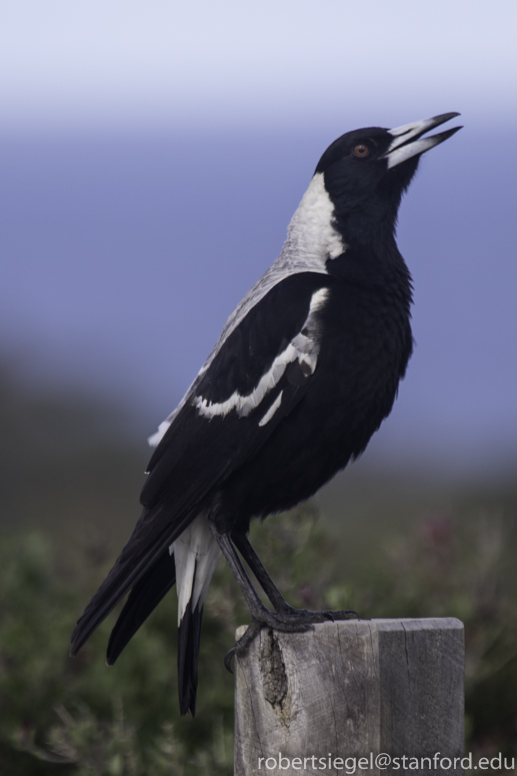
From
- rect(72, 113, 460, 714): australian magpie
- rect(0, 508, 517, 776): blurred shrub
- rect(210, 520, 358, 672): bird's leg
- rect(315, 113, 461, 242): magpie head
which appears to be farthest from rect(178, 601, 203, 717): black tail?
rect(315, 113, 461, 242): magpie head

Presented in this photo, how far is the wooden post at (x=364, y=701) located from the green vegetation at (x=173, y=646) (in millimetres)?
739

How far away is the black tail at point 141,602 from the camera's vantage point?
91.3 inches

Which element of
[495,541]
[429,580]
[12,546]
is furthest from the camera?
[12,546]

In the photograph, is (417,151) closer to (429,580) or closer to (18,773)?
(429,580)

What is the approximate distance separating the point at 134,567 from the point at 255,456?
413mm

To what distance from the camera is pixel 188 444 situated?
91.2 inches

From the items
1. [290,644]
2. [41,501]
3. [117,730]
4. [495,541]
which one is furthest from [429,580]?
[41,501]

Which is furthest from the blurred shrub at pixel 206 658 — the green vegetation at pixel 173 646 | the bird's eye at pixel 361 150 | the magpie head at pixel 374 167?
the bird's eye at pixel 361 150

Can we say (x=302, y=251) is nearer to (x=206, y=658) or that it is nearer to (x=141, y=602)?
(x=141, y=602)

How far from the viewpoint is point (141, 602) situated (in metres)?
2.35

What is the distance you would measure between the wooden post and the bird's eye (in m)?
1.57

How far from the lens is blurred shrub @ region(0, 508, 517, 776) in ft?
9.97

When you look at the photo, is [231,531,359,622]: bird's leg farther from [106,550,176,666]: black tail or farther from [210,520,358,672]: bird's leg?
[106,550,176,666]: black tail

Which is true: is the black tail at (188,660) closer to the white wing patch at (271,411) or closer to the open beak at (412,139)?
the white wing patch at (271,411)
